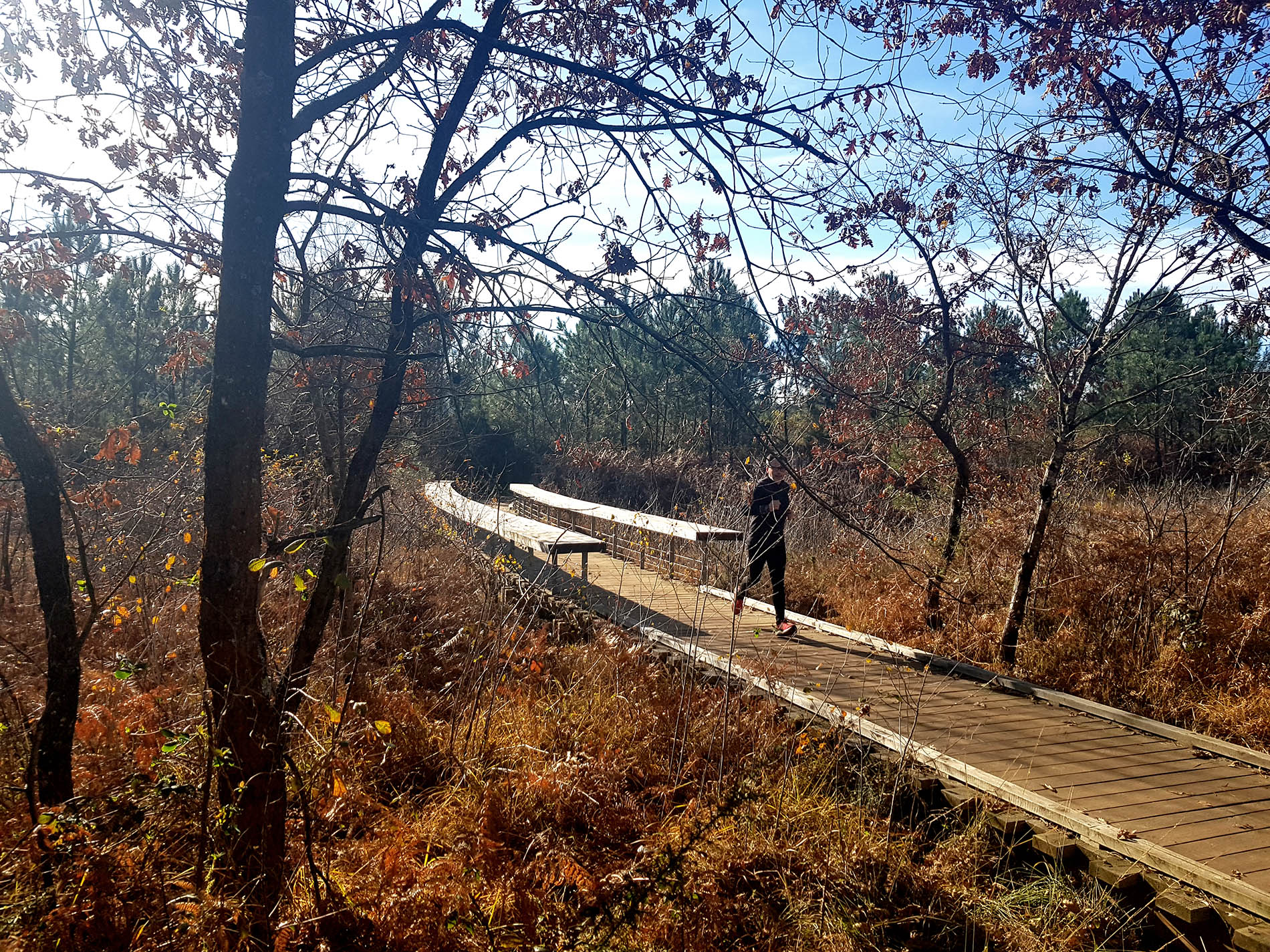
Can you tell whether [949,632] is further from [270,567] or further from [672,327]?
[270,567]

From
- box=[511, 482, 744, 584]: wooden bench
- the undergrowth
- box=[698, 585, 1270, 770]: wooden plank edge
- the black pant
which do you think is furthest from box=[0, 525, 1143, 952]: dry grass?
box=[511, 482, 744, 584]: wooden bench

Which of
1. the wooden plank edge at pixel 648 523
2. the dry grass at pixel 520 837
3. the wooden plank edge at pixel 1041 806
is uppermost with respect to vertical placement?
the wooden plank edge at pixel 648 523

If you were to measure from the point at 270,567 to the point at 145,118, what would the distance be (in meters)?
3.13

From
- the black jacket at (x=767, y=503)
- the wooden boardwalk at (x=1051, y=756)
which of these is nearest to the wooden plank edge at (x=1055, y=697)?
the wooden boardwalk at (x=1051, y=756)

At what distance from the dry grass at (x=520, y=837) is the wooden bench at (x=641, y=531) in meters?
3.39

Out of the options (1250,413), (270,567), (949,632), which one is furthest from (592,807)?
(1250,413)

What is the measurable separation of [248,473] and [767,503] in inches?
240

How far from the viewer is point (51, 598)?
3.71m

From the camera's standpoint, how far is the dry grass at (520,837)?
10.5 ft

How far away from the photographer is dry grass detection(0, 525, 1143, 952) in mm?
3205

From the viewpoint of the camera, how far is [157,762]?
348cm

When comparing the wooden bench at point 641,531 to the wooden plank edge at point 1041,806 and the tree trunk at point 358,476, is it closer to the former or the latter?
the wooden plank edge at point 1041,806

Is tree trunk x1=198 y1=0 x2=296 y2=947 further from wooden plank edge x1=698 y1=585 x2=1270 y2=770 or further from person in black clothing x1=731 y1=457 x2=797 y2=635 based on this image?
person in black clothing x1=731 y1=457 x2=797 y2=635

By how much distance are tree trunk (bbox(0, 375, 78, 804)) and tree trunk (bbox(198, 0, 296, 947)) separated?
3.23 ft
